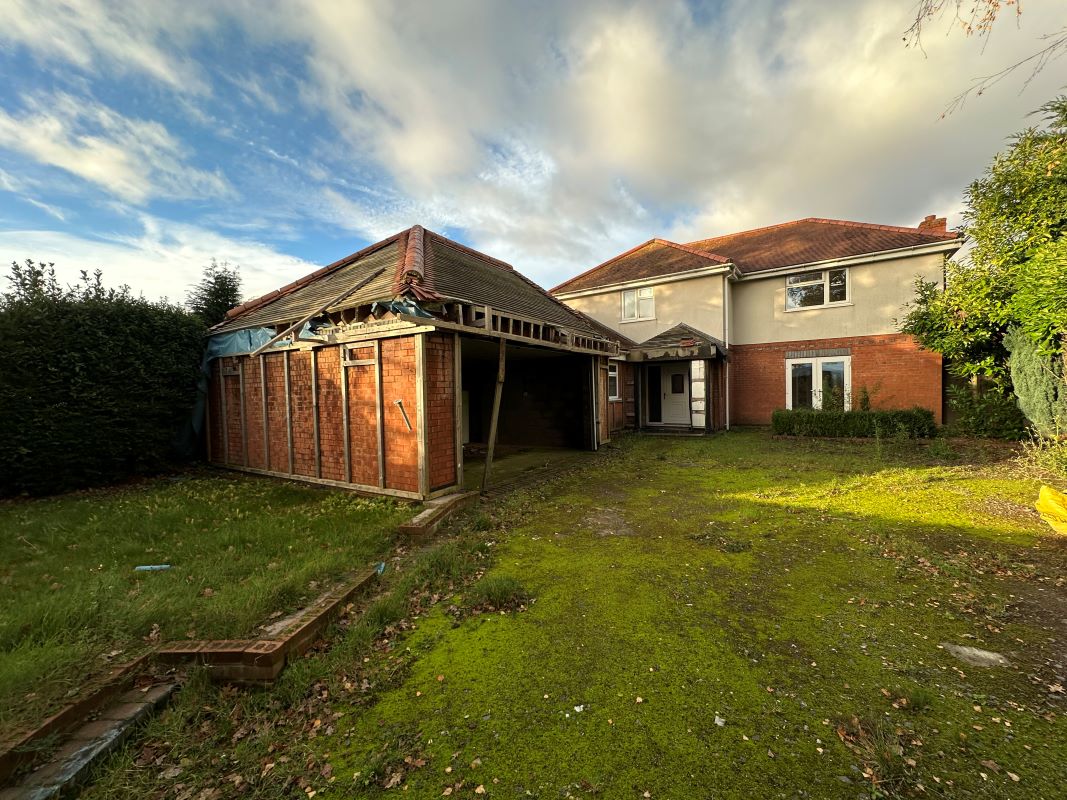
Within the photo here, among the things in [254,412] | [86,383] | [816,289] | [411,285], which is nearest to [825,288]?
[816,289]

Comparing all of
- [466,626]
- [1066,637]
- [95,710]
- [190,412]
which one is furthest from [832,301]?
[190,412]

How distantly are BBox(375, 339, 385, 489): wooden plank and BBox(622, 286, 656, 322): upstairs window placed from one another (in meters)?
13.0

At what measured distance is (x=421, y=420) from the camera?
6520 millimetres

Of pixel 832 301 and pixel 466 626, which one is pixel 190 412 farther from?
pixel 832 301

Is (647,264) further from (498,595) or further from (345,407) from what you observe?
(498,595)

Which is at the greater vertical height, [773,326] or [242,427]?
[773,326]

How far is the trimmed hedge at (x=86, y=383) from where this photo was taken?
7.79 meters

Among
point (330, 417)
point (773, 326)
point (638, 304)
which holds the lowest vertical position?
point (330, 417)

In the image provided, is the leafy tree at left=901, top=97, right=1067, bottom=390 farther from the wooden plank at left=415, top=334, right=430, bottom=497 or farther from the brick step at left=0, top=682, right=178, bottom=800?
the brick step at left=0, top=682, right=178, bottom=800

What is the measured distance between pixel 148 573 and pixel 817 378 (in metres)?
18.2

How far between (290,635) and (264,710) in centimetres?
49

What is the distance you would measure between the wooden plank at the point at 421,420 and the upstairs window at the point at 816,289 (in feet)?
48.7

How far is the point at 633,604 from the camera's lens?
3709mm

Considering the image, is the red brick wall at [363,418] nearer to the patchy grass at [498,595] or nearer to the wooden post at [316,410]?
the wooden post at [316,410]
